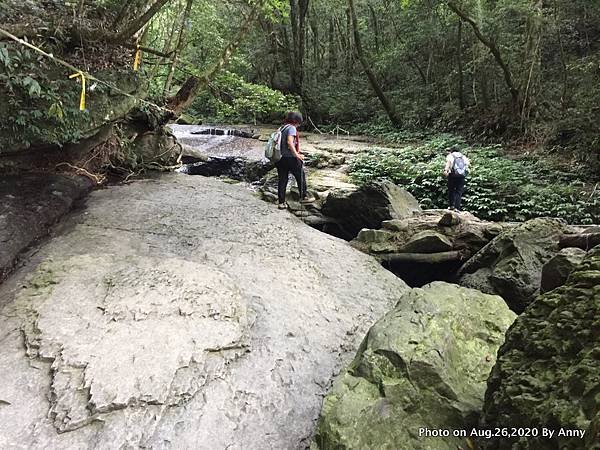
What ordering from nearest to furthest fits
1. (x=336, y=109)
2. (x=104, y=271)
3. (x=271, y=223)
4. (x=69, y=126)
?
(x=104, y=271) → (x=69, y=126) → (x=271, y=223) → (x=336, y=109)

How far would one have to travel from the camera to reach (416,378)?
280cm

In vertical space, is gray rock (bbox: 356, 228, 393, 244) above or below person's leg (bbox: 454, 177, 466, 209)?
below

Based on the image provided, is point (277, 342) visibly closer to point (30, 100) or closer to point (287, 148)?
point (30, 100)

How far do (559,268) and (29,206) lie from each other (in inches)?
265

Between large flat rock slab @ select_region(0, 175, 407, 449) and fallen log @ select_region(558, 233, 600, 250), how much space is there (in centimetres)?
251

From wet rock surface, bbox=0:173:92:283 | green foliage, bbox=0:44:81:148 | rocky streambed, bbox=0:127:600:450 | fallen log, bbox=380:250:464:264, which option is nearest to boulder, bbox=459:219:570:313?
rocky streambed, bbox=0:127:600:450

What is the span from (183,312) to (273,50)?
23249 millimetres

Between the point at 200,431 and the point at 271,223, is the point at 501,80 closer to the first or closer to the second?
the point at 271,223

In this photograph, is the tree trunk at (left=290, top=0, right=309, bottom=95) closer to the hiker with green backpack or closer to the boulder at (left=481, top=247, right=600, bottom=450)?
the hiker with green backpack

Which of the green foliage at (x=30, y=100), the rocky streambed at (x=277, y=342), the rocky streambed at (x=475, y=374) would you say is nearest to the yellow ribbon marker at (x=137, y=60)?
the green foliage at (x=30, y=100)

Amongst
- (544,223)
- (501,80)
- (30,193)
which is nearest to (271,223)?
(30,193)

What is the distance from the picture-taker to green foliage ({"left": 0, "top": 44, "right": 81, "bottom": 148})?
15.3 feet

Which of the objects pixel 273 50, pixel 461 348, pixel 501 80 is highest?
pixel 273 50

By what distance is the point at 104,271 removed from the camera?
4.60m
